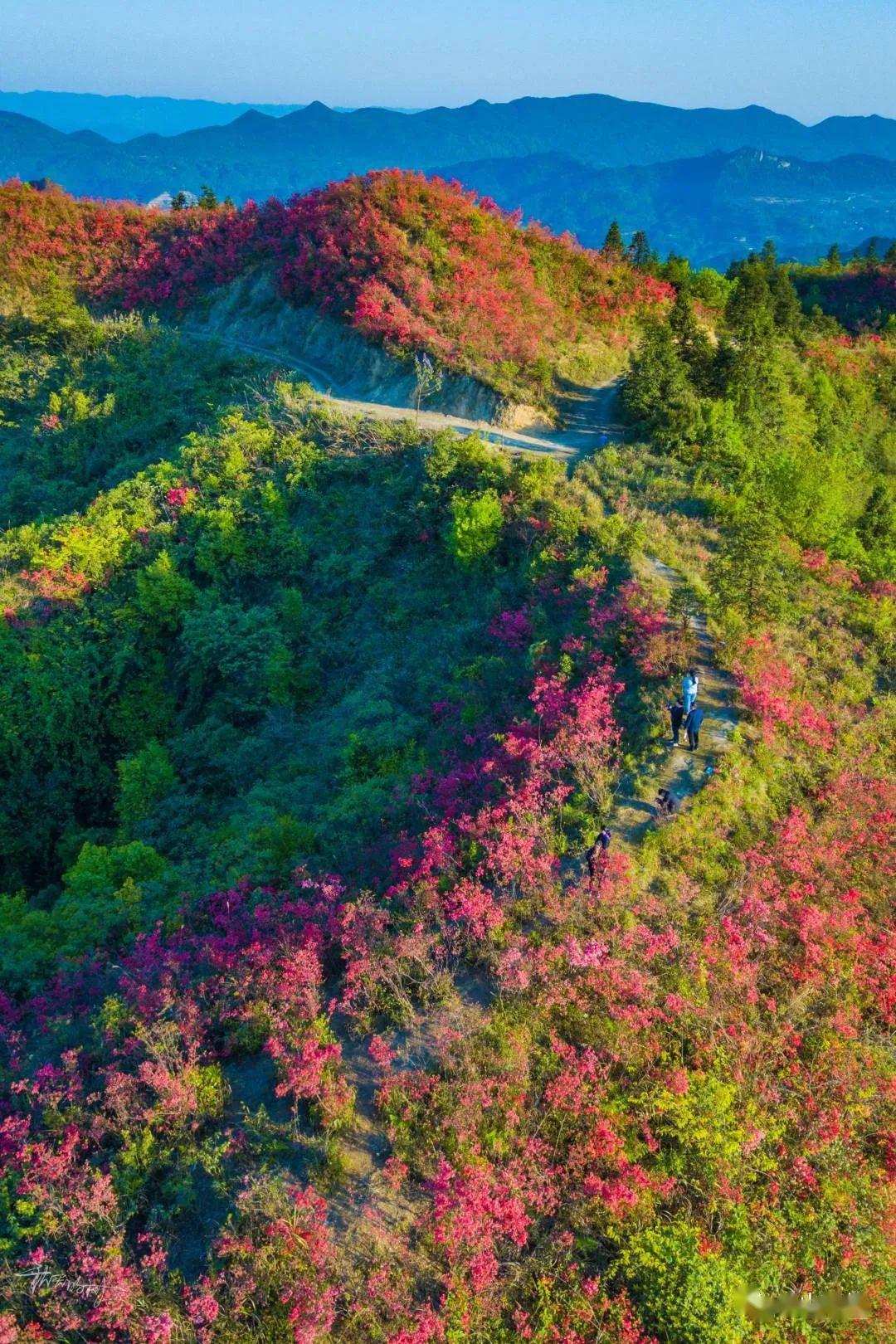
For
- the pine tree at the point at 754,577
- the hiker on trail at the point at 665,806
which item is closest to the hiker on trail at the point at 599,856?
the hiker on trail at the point at 665,806

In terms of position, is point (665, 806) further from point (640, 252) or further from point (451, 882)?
point (640, 252)

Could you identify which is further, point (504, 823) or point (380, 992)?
point (504, 823)

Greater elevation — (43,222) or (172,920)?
(43,222)

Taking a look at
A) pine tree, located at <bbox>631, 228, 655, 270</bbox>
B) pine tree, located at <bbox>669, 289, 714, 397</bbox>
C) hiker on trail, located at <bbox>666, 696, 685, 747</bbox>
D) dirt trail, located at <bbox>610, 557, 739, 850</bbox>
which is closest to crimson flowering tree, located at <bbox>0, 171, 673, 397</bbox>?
pine tree, located at <bbox>669, 289, 714, 397</bbox>

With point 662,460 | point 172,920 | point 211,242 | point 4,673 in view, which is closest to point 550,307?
point 662,460

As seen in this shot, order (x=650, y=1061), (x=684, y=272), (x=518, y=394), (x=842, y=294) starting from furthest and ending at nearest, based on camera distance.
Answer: (x=842, y=294) → (x=684, y=272) → (x=518, y=394) → (x=650, y=1061)

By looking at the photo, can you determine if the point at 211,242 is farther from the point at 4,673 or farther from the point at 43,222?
the point at 4,673

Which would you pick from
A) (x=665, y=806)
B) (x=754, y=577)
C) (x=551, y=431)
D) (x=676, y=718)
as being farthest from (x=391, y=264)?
(x=665, y=806)
